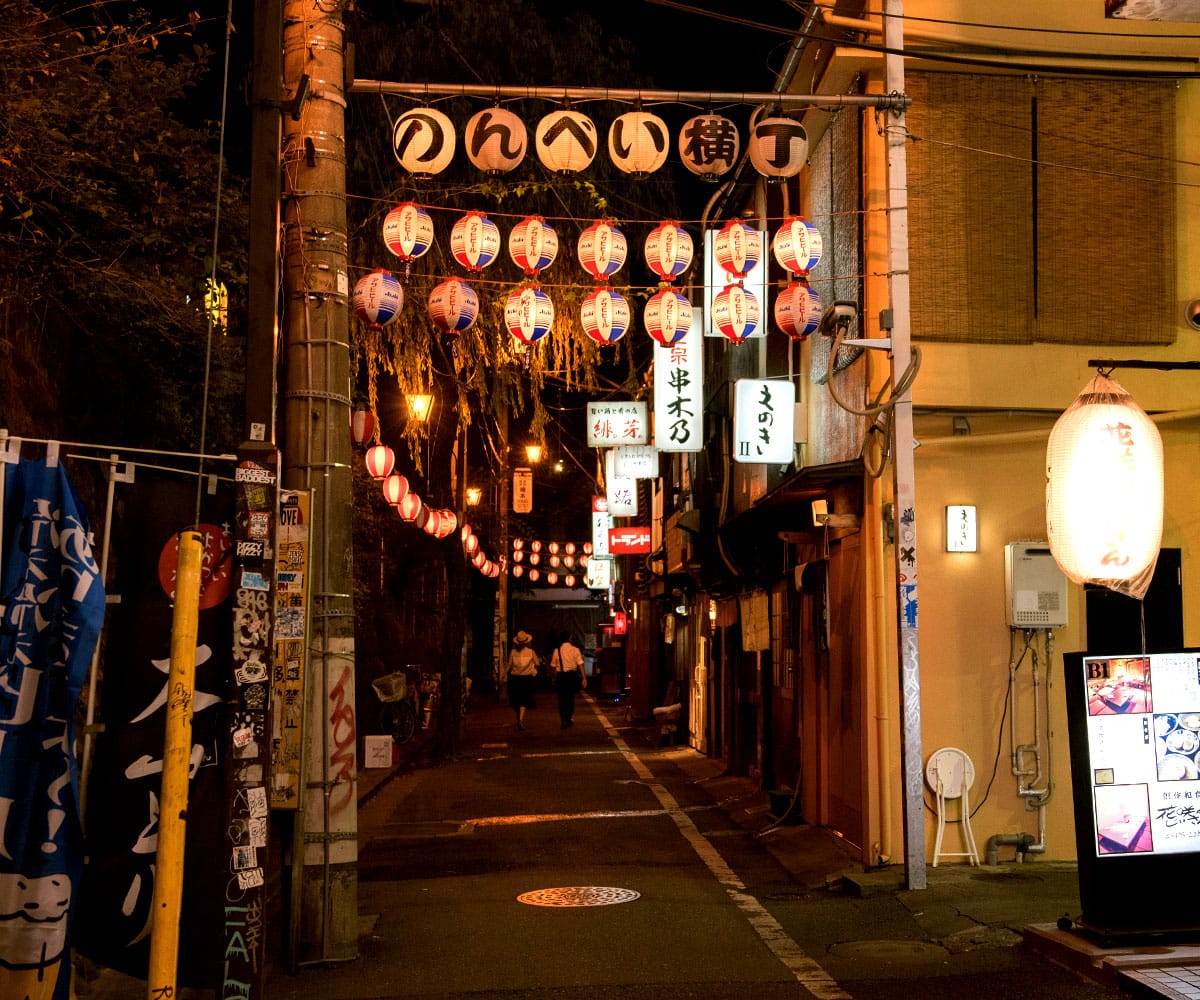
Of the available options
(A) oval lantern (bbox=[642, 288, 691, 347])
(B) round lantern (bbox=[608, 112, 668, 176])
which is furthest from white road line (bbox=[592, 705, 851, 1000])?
(B) round lantern (bbox=[608, 112, 668, 176])

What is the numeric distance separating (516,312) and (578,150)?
272 centimetres

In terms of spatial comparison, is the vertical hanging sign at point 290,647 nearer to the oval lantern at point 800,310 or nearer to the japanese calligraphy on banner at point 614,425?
the oval lantern at point 800,310

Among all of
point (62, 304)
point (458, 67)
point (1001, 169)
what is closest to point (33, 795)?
point (62, 304)

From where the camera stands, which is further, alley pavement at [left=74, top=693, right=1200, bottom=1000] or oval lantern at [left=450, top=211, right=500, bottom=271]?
oval lantern at [left=450, top=211, right=500, bottom=271]

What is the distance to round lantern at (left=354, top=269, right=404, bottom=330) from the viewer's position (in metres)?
12.8

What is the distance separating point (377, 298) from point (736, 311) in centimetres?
435

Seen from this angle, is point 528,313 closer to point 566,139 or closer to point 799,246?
point 566,139

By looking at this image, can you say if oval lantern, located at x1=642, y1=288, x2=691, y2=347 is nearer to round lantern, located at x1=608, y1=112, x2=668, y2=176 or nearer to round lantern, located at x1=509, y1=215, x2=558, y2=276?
round lantern, located at x1=509, y1=215, x2=558, y2=276

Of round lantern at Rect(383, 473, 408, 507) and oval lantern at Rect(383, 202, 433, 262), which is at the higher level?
Answer: oval lantern at Rect(383, 202, 433, 262)

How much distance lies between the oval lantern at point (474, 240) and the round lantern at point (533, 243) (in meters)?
0.34

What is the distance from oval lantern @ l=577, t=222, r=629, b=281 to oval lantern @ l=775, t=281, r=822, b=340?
1.91 m

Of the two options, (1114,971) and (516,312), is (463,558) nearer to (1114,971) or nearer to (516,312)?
(516,312)

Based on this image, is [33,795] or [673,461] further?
[673,461]

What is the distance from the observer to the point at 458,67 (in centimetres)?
1625
